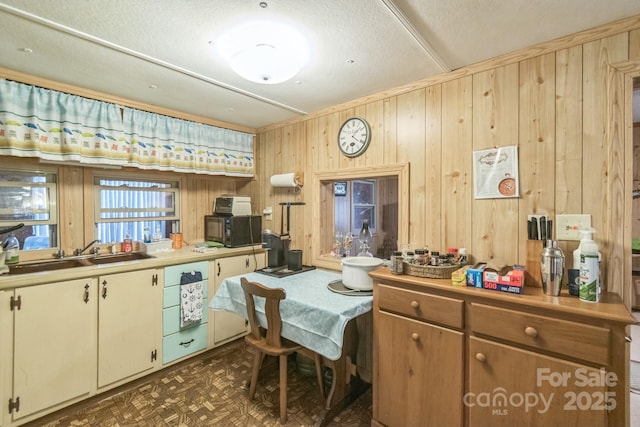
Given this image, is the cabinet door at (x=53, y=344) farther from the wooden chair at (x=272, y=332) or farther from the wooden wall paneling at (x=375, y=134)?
the wooden wall paneling at (x=375, y=134)

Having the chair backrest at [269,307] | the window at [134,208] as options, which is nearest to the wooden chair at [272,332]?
the chair backrest at [269,307]

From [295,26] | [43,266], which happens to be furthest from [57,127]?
[295,26]

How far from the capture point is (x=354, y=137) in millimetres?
2598

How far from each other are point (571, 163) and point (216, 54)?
2185 millimetres

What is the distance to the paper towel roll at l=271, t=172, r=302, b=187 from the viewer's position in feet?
9.90

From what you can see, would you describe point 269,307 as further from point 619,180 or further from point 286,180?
point 619,180

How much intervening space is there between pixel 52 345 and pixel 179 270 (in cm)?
93

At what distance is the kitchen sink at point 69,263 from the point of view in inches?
84.2

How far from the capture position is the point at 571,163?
5.36 feet

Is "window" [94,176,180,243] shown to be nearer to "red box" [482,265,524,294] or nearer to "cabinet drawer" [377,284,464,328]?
"cabinet drawer" [377,284,464,328]

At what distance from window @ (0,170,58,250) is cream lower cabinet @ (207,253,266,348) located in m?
1.33

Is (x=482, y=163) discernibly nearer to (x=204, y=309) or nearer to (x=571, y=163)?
(x=571, y=163)

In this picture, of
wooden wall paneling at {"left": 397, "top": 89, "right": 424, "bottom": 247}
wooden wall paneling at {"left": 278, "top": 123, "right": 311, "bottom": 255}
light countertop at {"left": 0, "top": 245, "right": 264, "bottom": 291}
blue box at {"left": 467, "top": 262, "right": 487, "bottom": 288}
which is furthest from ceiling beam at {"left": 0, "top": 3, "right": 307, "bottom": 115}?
blue box at {"left": 467, "top": 262, "right": 487, "bottom": 288}

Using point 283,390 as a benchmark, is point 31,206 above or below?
above
